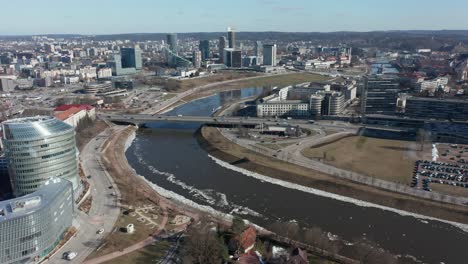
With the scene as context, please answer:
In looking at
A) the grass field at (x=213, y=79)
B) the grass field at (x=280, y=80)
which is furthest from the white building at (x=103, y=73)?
the grass field at (x=280, y=80)

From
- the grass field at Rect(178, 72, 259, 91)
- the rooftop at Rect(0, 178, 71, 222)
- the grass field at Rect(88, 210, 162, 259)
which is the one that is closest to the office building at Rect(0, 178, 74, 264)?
the rooftop at Rect(0, 178, 71, 222)

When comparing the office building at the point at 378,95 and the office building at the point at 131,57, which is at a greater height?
the office building at the point at 131,57

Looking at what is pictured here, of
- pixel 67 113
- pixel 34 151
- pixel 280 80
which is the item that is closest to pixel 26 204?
pixel 34 151

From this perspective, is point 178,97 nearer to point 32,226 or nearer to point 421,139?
point 421,139

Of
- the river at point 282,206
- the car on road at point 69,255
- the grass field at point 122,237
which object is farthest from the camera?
the river at point 282,206

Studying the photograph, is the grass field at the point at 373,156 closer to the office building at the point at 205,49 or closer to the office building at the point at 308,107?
the office building at the point at 308,107

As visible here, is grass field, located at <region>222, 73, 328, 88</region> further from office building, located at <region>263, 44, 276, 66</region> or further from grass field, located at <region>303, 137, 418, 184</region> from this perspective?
grass field, located at <region>303, 137, 418, 184</region>
